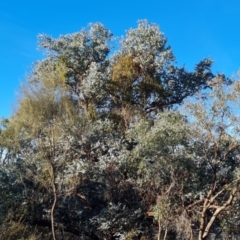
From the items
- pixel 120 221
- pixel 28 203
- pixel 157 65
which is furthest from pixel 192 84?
pixel 28 203

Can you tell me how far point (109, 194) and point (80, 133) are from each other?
2.12m

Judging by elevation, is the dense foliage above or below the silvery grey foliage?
below

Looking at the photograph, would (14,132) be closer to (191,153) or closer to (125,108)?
(125,108)

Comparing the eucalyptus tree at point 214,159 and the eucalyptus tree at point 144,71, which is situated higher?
the eucalyptus tree at point 144,71

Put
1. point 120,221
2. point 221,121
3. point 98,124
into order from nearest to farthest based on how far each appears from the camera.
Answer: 1. point 221,121
2. point 120,221
3. point 98,124

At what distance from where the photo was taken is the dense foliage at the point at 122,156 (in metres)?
10.0

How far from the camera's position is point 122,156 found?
11.0 m

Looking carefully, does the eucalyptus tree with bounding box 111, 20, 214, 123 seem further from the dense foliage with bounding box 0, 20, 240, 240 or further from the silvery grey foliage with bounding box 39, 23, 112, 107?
the silvery grey foliage with bounding box 39, 23, 112, 107

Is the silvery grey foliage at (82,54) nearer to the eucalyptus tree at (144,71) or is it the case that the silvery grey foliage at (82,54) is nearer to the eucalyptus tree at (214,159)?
the eucalyptus tree at (144,71)

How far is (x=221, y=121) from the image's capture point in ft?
31.2

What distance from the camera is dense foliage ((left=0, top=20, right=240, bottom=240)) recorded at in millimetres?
10023

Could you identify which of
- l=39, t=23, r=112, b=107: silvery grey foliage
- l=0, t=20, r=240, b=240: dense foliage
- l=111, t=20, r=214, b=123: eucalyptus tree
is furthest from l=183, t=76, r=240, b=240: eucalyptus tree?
l=39, t=23, r=112, b=107: silvery grey foliage

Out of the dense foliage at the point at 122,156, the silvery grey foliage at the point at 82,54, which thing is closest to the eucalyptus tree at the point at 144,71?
the dense foliage at the point at 122,156

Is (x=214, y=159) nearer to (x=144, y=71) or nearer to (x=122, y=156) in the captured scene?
(x=122, y=156)
